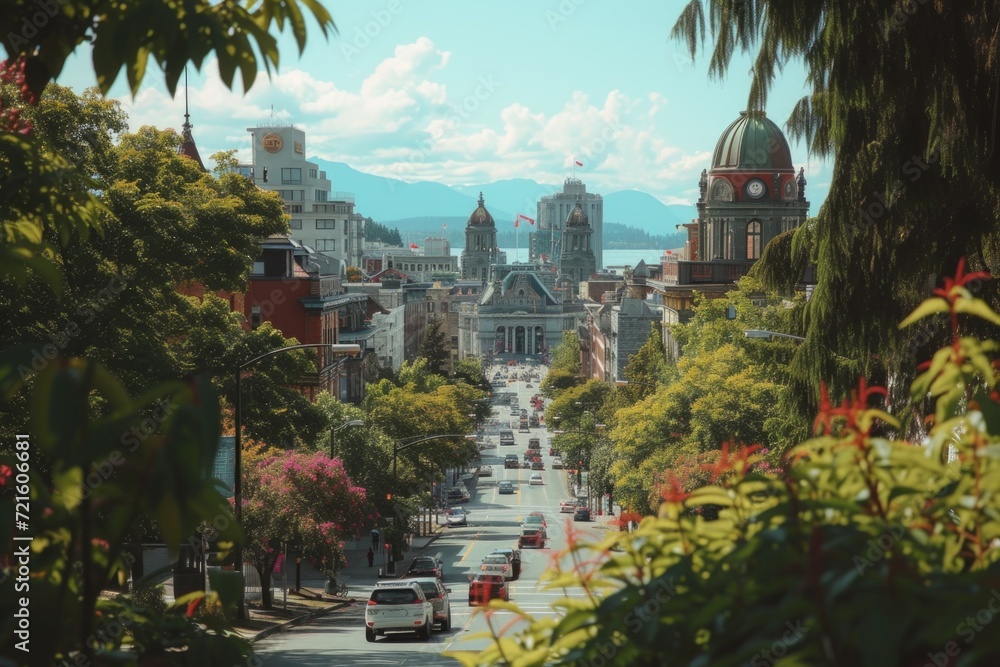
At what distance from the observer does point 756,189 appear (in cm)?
10675

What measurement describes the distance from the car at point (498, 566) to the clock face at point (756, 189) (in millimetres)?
62880

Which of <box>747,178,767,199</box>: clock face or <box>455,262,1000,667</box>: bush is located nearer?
<box>455,262,1000,667</box>: bush

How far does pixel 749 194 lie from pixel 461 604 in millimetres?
70547

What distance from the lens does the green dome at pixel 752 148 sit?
105875 mm

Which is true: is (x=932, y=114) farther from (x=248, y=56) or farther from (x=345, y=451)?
(x=345, y=451)

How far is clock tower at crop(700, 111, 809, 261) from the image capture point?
350 feet

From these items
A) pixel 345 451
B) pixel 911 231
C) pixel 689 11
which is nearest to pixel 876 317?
pixel 911 231

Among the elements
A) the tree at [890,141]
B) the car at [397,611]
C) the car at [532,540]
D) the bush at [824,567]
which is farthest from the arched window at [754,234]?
the bush at [824,567]

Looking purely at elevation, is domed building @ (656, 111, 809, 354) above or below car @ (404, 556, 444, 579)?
above

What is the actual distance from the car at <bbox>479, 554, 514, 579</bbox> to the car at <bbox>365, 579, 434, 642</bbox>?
12427 millimetres

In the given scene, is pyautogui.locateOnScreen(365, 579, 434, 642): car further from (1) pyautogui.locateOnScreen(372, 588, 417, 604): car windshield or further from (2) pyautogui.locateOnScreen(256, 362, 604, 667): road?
(2) pyautogui.locateOnScreen(256, 362, 604, 667): road
